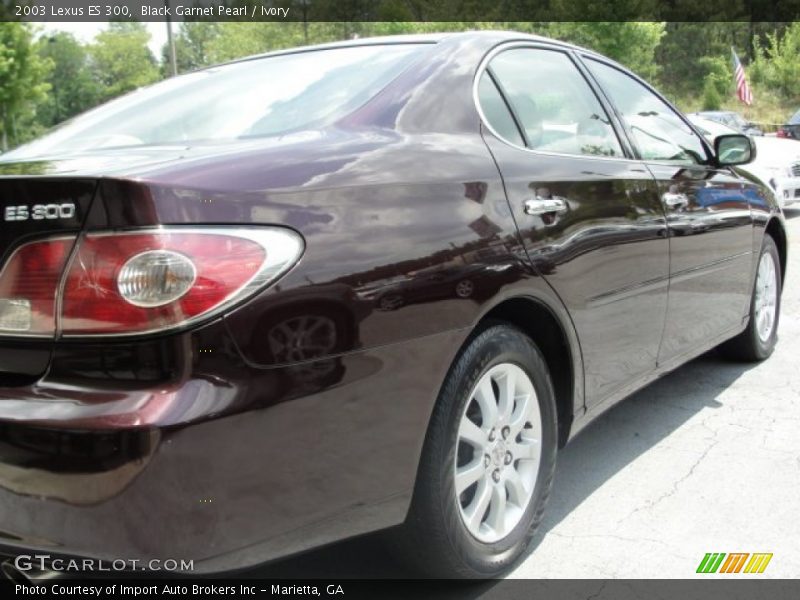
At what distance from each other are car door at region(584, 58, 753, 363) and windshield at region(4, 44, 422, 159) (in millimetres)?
1297

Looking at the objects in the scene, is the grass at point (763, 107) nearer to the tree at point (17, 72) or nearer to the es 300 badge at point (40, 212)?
the tree at point (17, 72)

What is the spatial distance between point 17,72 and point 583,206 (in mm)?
33288

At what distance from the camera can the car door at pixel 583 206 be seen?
Answer: 2.61 metres

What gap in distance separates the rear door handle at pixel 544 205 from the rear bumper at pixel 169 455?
38.4 inches

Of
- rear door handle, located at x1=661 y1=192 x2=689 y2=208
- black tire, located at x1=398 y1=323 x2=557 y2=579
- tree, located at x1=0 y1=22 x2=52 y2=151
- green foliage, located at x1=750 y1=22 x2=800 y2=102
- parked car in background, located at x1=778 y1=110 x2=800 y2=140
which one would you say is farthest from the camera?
green foliage, located at x1=750 y1=22 x2=800 y2=102

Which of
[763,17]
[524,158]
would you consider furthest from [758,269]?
[763,17]

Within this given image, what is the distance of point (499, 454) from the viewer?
2.47 m

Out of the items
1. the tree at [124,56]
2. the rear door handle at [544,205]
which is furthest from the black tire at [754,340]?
the tree at [124,56]

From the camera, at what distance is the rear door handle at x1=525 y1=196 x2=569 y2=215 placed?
2537mm

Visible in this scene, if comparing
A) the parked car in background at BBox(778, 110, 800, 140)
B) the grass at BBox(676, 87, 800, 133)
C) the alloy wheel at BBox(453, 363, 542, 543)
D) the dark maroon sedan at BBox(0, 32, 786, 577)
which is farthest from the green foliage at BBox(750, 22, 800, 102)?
the alloy wheel at BBox(453, 363, 542, 543)

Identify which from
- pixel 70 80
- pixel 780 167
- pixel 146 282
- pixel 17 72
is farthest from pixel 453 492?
pixel 70 80

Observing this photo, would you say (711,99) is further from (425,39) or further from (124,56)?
(124,56)

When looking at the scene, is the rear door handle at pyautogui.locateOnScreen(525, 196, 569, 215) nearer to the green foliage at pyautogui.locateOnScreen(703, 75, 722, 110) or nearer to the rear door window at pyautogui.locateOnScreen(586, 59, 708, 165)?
the rear door window at pyautogui.locateOnScreen(586, 59, 708, 165)

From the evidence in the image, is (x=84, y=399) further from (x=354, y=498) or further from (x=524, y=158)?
(x=524, y=158)
